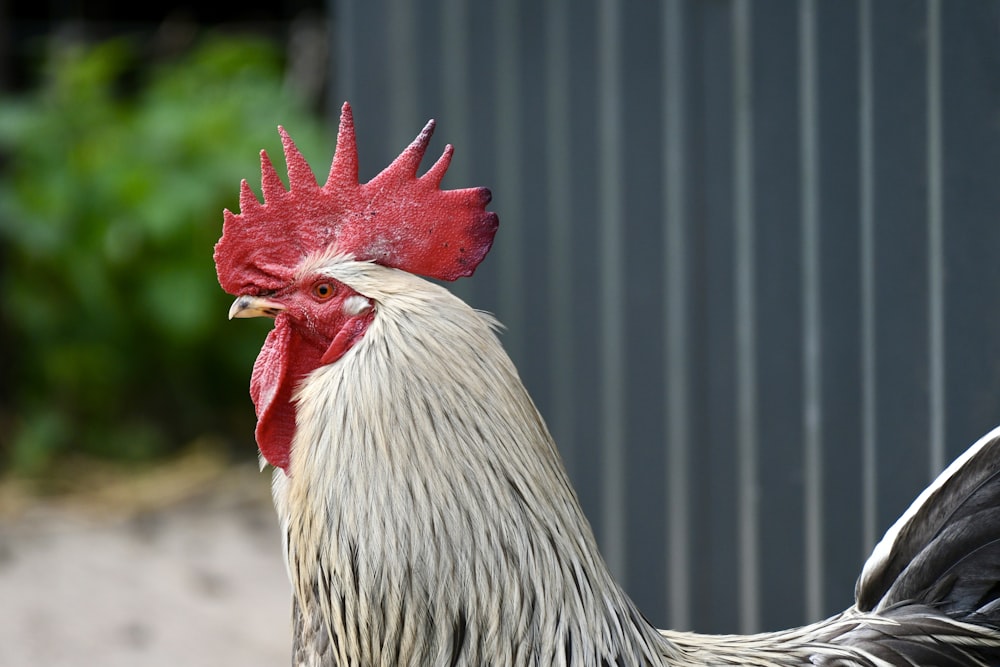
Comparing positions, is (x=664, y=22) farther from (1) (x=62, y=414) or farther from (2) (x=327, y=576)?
(1) (x=62, y=414)

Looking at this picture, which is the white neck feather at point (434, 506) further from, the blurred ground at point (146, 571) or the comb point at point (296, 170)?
the blurred ground at point (146, 571)

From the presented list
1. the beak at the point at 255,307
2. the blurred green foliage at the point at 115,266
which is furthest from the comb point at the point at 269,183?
the blurred green foliage at the point at 115,266

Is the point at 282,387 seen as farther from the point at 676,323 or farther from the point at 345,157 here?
the point at 676,323

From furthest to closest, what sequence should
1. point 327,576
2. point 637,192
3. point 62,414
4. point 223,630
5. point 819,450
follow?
point 62,414 < point 223,630 < point 637,192 < point 819,450 < point 327,576

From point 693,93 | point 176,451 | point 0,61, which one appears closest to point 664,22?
point 693,93

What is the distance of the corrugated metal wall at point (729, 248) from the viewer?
310 centimetres

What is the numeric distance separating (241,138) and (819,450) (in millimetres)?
5699

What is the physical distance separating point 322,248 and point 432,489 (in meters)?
0.61

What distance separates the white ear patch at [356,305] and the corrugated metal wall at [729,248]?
5.63 feet

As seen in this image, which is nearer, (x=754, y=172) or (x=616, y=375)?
(x=754, y=172)

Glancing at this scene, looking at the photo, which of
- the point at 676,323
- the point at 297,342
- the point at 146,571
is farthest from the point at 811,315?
the point at 146,571

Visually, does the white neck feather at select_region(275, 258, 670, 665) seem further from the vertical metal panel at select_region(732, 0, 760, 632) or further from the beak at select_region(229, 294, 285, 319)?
the vertical metal panel at select_region(732, 0, 760, 632)

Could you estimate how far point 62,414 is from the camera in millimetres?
7914

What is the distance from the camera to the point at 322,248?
2.42 meters
